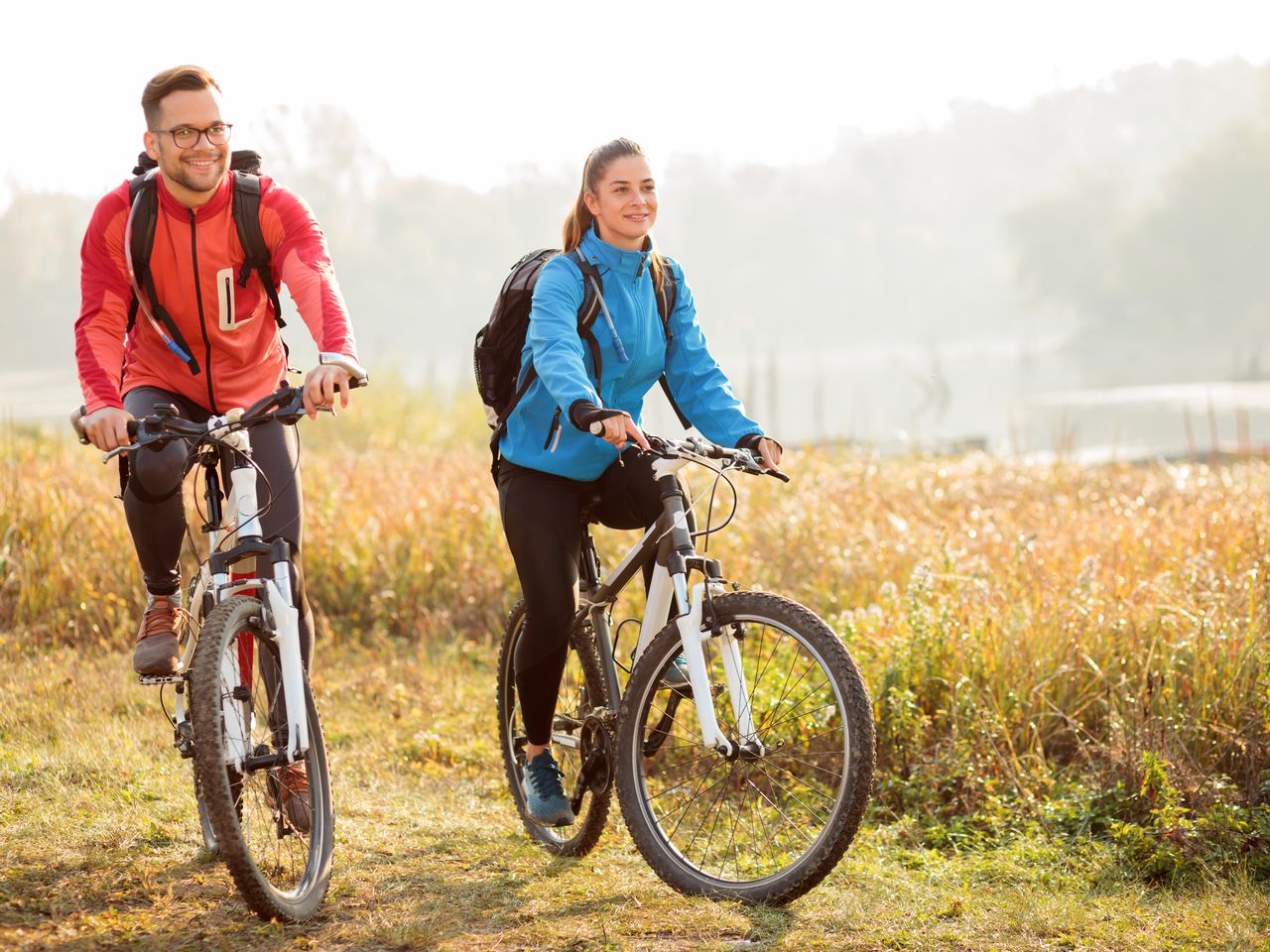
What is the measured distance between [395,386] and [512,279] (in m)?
15.6

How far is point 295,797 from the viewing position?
366cm

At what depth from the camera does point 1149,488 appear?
9.77 m

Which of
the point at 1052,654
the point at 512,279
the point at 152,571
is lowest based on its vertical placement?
the point at 1052,654

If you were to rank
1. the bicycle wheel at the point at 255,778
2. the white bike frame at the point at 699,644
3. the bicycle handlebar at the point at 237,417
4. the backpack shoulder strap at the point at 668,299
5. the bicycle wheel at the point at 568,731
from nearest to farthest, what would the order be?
the bicycle wheel at the point at 255,778 → the bicycle handlebar at the point at 237,417 → the white bike frame at the point at 699,644 → the backpack shoulder strap at the point at 668,299 → the bicycle wheel at the point at 568,731

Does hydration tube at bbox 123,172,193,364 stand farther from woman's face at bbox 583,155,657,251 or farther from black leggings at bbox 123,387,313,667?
woman's face at bbox 583,155,657,251

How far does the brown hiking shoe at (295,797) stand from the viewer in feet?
12.0

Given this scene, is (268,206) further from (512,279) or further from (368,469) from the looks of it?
(368,469)

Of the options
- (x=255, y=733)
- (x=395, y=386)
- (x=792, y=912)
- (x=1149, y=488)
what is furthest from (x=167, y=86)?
(x=395, y=386)

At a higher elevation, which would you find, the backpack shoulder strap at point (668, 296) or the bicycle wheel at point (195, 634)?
the backpack shoulder strap at point (668, 296)

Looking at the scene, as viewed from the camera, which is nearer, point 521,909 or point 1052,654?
point 521,909

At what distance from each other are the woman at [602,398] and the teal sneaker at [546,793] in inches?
14.8

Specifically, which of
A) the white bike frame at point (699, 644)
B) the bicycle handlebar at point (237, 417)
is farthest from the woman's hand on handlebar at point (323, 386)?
the white bike frame at point (699, 644)

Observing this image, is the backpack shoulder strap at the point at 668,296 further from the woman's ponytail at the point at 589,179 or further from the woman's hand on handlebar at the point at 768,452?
the woman's hand on handlebar at the point at 768,452

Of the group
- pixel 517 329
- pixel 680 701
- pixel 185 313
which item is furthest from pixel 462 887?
pixel 185 313
